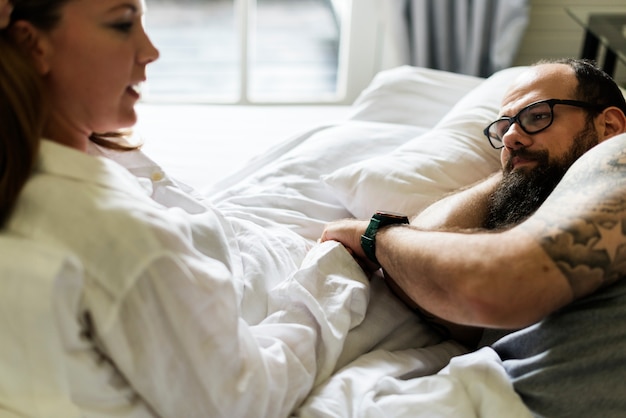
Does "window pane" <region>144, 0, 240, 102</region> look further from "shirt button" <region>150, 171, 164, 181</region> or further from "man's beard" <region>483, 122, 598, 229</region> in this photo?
"man's beard" <region>483, 122, 598, 229</region>

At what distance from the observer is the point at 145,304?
35.4 inches

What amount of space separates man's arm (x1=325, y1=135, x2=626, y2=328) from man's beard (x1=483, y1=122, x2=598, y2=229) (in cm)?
26

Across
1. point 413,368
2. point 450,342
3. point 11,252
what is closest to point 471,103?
Answer: point 450,342

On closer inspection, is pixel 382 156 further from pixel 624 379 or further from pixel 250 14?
pixel 250 14

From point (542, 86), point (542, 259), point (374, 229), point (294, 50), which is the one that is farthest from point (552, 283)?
point (294, 50)

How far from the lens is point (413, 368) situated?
47.9 inches

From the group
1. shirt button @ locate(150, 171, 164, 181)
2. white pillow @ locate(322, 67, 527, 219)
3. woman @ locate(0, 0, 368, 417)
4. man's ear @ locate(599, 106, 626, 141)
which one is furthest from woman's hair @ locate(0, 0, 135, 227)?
man's ear @ locate(599, 106, 626, 141)

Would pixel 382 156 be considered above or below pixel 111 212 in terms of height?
below

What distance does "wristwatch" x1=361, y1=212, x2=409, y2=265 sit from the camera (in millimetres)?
1301

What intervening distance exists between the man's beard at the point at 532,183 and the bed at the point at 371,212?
8.3 inches

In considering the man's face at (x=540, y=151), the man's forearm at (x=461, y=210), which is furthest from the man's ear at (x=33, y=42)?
the man's face at (x=540, y=151)

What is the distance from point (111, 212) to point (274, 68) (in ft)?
9.75

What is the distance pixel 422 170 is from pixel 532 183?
301 mm

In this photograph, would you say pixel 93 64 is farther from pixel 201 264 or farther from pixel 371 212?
pixel 371 212
